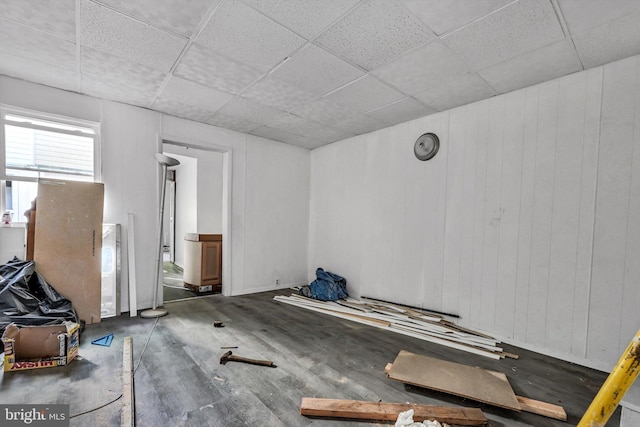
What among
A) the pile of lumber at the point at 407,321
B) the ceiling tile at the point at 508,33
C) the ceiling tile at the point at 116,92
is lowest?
the pile of lumber at the point at 407,321

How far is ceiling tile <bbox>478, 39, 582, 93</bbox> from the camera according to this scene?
2232mm

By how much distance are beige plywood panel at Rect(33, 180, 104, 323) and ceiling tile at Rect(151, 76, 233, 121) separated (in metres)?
1.24

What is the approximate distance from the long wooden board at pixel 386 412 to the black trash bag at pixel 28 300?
2523mm

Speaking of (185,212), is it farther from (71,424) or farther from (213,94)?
(71,424)

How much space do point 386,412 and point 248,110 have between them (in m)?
3.41

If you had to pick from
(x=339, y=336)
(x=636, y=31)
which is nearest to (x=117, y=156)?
(x=339, y=336)

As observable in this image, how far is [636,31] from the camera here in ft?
6.49

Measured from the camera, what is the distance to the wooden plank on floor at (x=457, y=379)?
184 centimetres

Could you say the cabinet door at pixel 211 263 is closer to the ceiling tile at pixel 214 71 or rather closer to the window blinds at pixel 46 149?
the window blinds at pixel 46 149

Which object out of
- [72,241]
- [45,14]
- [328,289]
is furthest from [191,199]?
[45,14]

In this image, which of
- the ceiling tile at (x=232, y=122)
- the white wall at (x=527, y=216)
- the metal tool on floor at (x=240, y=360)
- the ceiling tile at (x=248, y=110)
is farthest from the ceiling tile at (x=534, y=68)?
the metal tool on floor at (x=240, y=360)

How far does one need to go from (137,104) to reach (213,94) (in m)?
1.09

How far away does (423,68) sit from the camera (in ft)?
8.27

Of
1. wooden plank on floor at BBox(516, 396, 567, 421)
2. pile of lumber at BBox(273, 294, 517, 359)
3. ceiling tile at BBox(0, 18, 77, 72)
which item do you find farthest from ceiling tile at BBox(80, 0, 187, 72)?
wooden plank on floor at BBox(516, 396, 567, 421)
